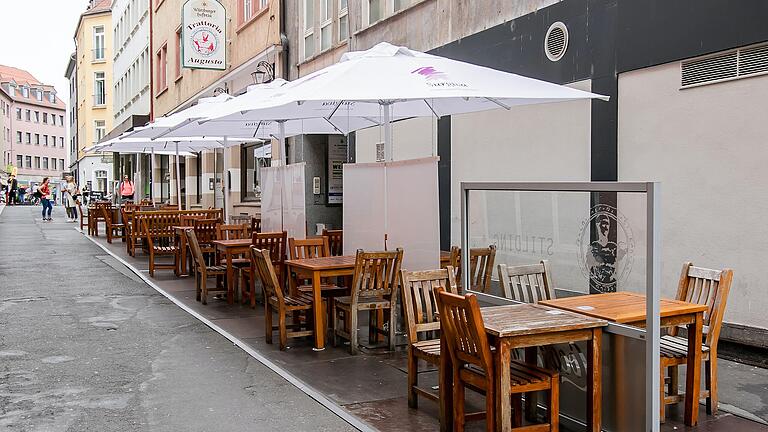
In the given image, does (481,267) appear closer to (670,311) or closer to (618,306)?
(618,306)

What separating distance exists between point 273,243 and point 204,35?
1247 cm

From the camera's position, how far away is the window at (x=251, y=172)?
22.4 meters

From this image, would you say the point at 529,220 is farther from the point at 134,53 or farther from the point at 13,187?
the point at 13,187

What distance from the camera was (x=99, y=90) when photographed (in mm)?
65188

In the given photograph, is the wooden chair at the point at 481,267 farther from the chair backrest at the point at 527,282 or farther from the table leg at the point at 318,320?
the table leg at the point at 318,320

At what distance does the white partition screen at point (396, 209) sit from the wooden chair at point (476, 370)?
2857 mm

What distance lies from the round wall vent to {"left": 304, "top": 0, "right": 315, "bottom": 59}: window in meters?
8.84

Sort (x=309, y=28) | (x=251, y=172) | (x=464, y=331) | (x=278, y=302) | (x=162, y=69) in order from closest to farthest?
(x=464, y=331) → (x=278, y=302) → (x=309, y=28) → (x=251, y=172) → (x=162, y=69)

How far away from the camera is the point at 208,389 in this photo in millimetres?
6367

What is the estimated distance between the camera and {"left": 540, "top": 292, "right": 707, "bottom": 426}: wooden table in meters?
5.04

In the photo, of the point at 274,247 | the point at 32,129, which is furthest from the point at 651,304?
the point at 32,129

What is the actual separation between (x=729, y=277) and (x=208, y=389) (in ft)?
12.9

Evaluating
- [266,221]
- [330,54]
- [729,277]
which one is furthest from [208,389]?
[330,54]

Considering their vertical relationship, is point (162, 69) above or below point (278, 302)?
above
